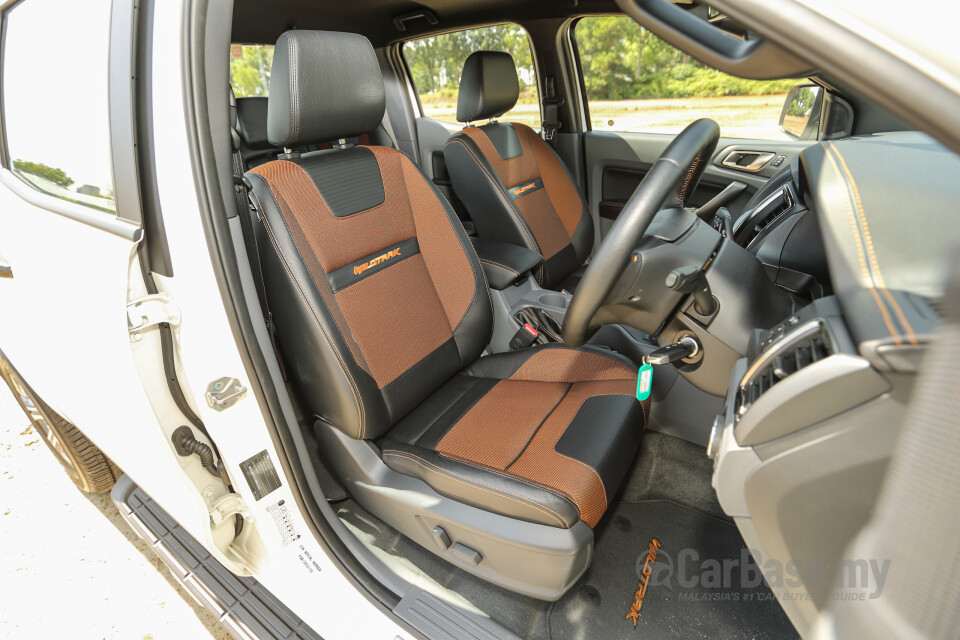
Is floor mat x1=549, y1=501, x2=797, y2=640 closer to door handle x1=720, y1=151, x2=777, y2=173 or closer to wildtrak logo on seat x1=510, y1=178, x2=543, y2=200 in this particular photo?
wildtrak logo on seat x1=510, y1=178, x2=543, y2=200

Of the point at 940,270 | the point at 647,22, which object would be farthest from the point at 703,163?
the point at 940,270

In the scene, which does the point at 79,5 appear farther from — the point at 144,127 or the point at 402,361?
the point at 402,361

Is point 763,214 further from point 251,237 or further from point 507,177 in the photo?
point 251,237

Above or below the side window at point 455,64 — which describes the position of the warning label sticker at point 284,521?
below

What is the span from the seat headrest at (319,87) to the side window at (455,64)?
1.24 metres

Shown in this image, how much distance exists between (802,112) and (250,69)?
2.40m

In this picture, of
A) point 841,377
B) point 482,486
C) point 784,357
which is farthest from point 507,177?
point 841,377

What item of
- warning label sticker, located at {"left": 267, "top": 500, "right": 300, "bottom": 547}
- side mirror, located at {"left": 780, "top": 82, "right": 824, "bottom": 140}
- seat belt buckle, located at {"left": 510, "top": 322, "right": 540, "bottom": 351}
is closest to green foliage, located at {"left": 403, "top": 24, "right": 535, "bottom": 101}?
side mirror, located at {"left": 780, "top": 82, "right": 824, "bottom": 140}

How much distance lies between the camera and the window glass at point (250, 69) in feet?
7.69

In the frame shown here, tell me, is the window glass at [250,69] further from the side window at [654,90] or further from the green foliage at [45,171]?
the side window at [654,90]

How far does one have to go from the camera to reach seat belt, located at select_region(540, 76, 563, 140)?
2.79 m

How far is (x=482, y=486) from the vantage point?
1110 millimetres

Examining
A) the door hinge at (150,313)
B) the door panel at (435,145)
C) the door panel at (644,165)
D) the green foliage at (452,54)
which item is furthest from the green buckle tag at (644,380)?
the door panel at (435,145)

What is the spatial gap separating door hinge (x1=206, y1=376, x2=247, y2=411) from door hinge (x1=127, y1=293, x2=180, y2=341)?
0.13 metres
